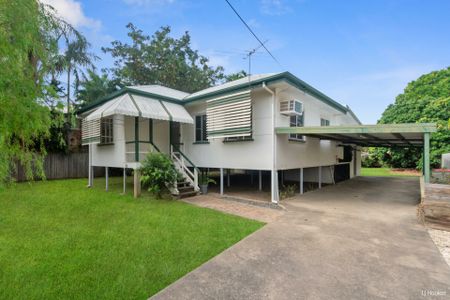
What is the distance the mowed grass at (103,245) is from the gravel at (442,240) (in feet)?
10.8

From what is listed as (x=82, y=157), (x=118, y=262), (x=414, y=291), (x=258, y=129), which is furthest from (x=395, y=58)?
(x=82, y=157)

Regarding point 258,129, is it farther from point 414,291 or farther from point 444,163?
point 444,163

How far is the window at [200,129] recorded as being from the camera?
10.1 m

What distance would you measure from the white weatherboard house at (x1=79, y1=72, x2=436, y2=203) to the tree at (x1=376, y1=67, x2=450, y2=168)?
10912 millimetres

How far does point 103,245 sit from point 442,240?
6.54 meters

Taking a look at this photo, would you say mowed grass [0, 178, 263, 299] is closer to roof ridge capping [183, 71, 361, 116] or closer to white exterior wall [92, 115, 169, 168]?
white exterior wall [92, 115, 169, 168]

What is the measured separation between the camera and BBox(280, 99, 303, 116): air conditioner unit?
314 inches

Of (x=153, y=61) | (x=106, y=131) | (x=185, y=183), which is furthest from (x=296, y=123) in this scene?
(x=153, y=61)

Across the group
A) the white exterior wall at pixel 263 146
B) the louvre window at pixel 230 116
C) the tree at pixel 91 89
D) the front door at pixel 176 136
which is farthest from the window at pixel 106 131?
the tree at pixel 91 89

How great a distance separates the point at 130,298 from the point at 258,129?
21.3 ft

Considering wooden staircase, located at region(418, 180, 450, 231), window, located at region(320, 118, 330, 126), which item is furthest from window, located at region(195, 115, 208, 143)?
wooden staircase, located at region(418, 180, 450, 231)

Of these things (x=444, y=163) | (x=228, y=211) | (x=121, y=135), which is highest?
(x=121, y=135)

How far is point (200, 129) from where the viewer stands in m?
10.2

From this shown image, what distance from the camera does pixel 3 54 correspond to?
1986 mm
